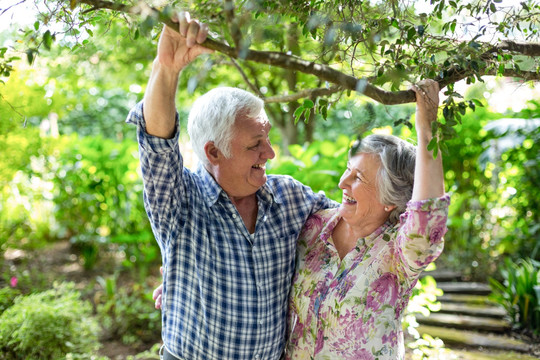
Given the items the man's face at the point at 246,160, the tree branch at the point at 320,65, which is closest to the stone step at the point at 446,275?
the man's face at the point at 246,160

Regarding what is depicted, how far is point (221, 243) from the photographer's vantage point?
1715mm

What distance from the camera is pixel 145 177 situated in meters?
1.58

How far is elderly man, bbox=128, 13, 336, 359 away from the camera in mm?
1668

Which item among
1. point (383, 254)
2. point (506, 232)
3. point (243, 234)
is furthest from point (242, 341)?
point (506, 232)

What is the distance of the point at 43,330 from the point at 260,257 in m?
1.60

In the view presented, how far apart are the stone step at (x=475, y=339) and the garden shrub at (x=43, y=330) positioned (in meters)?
2.21

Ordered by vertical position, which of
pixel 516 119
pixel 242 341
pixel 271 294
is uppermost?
pixel 516 119

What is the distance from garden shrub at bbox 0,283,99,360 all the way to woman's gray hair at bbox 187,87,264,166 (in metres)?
1.58

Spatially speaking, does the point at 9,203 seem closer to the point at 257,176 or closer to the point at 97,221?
the point at 97,221

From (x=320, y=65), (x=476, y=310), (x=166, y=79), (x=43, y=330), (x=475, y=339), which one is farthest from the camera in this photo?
(x=476, y=310)

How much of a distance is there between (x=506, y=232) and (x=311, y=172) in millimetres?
2582

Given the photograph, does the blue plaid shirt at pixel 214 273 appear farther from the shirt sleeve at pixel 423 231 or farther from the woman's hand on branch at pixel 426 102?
the woman's hand on branch at pixel 426 102

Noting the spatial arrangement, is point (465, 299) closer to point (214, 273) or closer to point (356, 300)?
point (356, 300)

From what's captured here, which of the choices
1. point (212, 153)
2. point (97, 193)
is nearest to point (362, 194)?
point (212, 153)
